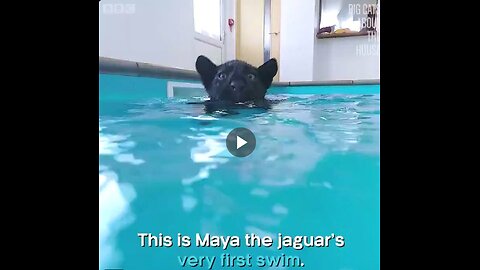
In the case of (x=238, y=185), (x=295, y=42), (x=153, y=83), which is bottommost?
(x=238, y=185)

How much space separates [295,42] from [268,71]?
127 mm

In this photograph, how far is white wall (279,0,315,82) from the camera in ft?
2.70

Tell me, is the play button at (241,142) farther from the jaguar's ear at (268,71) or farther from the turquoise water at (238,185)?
the jaguar's ear at (268,71)

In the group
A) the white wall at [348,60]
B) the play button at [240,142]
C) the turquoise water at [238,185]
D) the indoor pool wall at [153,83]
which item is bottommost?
the turquoise water at [238,185]

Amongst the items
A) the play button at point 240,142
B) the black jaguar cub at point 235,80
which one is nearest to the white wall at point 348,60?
the black jaguar cub at point 235,80

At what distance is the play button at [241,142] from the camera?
775mm

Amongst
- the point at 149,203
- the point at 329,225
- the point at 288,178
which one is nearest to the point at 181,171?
the point at 149,203

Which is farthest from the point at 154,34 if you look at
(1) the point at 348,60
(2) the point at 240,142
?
(1) the point at 348,60

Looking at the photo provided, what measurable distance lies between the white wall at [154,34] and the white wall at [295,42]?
0.13 meters

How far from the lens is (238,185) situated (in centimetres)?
77

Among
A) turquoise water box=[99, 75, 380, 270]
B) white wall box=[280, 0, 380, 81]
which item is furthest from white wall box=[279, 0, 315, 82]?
turquoise water box=[99, 75, 380, 270]

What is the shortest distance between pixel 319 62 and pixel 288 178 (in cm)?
31

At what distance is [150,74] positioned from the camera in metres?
0.81

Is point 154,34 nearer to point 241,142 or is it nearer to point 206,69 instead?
point 206,69
